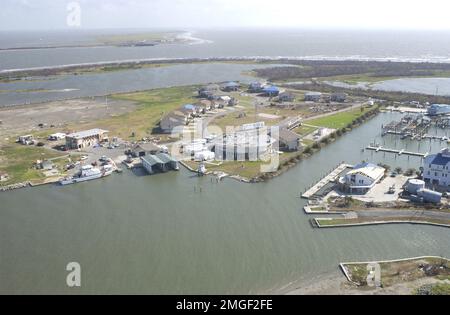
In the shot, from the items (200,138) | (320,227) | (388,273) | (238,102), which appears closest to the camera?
(388,273)

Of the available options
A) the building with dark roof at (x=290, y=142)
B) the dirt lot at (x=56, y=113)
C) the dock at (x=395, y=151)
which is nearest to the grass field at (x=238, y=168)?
the building with dark roof at (x=290, y=142)

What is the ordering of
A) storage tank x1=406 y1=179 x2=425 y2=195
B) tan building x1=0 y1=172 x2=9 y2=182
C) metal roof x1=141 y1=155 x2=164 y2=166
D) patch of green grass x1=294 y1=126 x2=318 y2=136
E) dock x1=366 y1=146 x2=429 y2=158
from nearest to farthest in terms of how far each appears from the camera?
storage tank x1=406 y1=179 x2=425 y2=195 < tan building x1=0 y1=172 x2=9 y2=182 < metal roof x1=141 y1=155 x2=164 y2=166 < dock x1=366 y1=146 x2=429 y2=158 < patch of green grass x1=294 y1=126 x2=318 y2=136

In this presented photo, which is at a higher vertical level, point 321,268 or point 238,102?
point 238,102

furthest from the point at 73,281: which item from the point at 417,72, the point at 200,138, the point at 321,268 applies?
the point at 417,72

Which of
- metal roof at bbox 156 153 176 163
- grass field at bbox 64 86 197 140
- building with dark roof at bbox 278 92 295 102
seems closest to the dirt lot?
grass field at bbox 64 86 197 140

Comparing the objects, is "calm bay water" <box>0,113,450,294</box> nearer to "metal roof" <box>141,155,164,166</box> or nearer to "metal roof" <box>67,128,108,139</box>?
"metal roof" <box>141,155,164,166</box>

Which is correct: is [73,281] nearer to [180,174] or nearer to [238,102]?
[180,174]

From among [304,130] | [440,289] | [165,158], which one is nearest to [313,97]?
[304,130]
